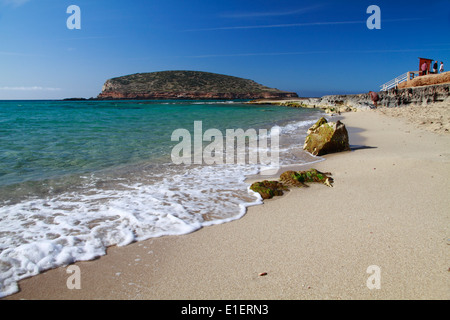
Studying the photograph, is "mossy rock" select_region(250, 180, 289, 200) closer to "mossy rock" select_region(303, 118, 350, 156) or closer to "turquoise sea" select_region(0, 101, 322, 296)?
"turquoise sea" select_region(0, 101, 322, 296)

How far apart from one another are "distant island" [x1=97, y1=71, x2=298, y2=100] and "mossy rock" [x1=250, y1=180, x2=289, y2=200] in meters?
98.4

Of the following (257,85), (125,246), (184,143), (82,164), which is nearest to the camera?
(125,246)

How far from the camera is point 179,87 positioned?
104125 millimetres

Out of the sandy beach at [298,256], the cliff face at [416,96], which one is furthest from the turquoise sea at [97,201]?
the cliff face at [416,96]

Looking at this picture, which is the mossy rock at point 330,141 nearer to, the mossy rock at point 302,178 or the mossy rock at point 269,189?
the mossy rock at point 302,178

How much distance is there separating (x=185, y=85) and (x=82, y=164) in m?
105

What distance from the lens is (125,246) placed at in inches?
→ 114

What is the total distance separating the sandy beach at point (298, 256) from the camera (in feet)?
6.93

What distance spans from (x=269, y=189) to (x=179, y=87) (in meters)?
106

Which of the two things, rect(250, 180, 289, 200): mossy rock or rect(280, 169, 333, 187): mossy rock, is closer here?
rect(250, 180, 289, 200): mossy rock

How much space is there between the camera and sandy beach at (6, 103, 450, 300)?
83.1 inches

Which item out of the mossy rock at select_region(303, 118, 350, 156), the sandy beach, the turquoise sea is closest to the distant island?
the mossy rock at select_region(303, 118, 350, 156)

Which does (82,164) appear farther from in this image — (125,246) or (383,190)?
(383,190)
